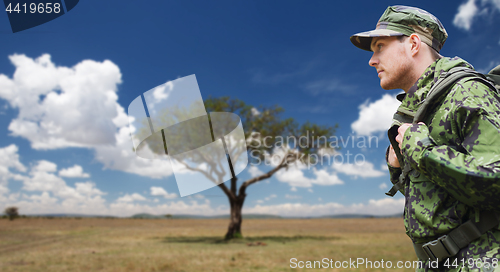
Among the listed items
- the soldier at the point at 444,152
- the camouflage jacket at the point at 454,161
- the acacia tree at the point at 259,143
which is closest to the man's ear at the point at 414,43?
the soldier at the point at 444,152

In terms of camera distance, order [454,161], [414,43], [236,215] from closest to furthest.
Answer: [454,161]
[414,43]
[236,215]

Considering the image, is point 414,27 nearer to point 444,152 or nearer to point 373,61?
point 373,61

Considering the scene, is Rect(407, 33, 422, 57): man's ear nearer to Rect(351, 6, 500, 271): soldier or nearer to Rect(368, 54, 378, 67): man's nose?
Rect(351, 6, 500, 271): soldier

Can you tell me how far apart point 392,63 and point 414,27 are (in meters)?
0.32

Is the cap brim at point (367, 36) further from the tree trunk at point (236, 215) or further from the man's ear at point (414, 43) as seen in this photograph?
the tree trunk at point (236, 215)

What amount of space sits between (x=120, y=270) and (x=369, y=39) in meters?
11.3

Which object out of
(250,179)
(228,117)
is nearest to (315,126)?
(250,179)

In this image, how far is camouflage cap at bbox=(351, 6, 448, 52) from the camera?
223 cm

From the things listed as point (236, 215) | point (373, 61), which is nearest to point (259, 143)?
point (236, 215)

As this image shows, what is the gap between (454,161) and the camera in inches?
64.6

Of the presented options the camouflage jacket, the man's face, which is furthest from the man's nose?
the camouflage jacket

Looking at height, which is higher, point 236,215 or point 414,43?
point 414,43

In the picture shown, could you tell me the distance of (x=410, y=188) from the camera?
2031mm

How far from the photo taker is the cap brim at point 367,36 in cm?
223
